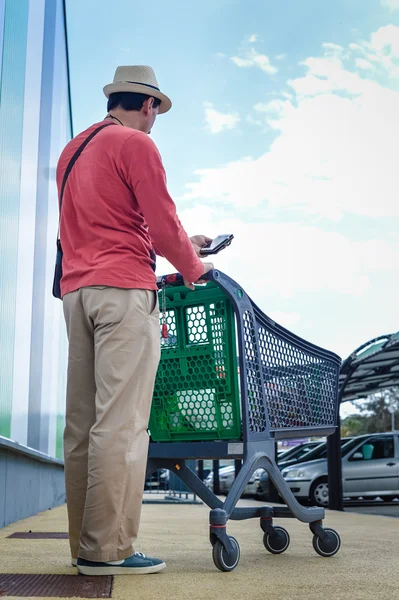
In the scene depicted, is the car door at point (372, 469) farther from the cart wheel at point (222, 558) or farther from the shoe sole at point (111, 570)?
the shoe sole at point (111, 570)

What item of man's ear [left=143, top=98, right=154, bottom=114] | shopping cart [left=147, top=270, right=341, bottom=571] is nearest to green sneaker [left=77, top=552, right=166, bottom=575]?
shopping cart [left=147, top=270, right=341, bottom=571]

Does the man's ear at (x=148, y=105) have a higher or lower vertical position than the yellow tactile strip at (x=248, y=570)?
higher

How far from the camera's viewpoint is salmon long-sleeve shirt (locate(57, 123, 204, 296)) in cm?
305

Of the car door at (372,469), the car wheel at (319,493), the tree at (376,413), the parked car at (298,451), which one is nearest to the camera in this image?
the car wheel at (319,493)

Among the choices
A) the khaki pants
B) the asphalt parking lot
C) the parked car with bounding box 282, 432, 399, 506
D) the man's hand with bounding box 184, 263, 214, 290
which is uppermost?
the man's hand with bounding box 184, 263, 214, 290

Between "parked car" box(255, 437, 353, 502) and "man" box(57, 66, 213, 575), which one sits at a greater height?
"man" box(57, 66, 213, 575)

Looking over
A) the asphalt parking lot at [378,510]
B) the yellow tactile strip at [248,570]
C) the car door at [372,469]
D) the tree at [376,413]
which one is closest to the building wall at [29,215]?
the yellow tactile strip at [248,570]

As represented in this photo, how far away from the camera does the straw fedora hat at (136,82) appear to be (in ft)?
10.8

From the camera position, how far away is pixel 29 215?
7.71 meters

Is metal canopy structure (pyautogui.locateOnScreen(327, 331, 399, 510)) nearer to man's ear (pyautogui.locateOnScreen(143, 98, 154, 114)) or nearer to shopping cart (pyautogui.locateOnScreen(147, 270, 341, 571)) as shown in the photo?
shopping cart (pyautogui.locateOnScreen(147, 270, 341, 571))

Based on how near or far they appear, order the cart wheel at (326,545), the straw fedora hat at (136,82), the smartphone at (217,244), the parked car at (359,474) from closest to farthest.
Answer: the straw fedora hat at (136,82), the smartphone at (217,244), the cart wheel at (326,545), the parked car at (359,474)

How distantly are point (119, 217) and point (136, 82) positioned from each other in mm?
631

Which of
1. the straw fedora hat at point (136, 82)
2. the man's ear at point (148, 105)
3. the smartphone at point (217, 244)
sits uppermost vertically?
the straw fedora hat at point (136, 82)

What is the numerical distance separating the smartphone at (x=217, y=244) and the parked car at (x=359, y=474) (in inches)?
475
